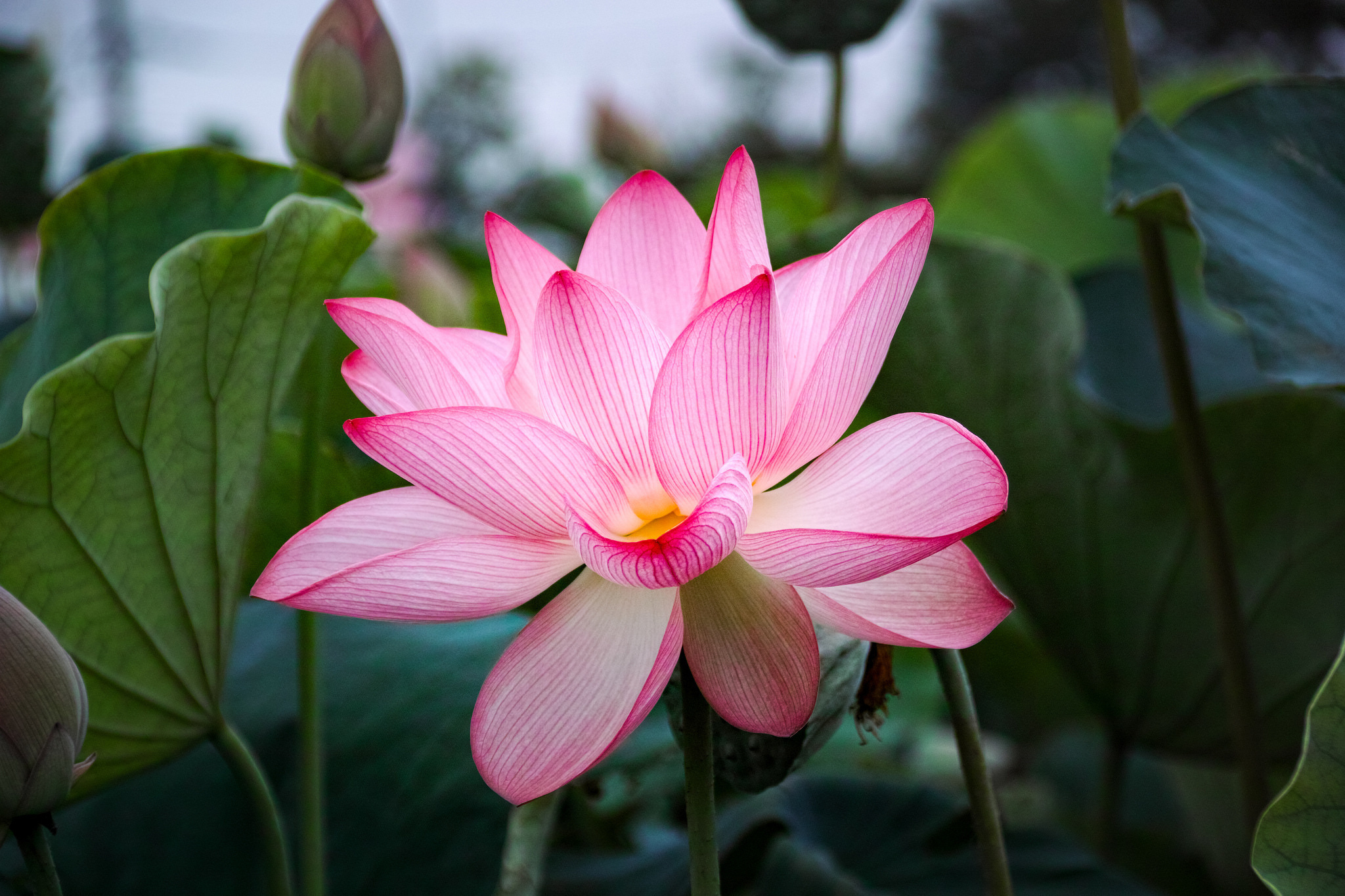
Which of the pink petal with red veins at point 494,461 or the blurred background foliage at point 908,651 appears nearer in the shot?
Answer: the pink petal with red veins at point 494,461

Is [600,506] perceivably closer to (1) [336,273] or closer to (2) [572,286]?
(2) [572,286]

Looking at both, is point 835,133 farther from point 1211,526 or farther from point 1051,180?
point 1051,180

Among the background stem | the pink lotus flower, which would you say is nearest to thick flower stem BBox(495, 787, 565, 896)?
the pink lotus flower

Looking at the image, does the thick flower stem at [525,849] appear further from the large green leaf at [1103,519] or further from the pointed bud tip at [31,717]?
the large green leaf at [1103,519]

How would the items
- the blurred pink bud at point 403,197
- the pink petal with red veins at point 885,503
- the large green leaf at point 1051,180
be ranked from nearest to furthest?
the pink petal with red veins at point 885,503
the large green leaf at point 1051,180
the blurred pink bud at point 403,197

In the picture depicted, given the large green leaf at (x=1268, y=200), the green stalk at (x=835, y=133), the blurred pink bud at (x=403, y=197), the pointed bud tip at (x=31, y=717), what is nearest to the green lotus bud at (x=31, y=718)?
the pointed bud tip at (x=31, y=717)

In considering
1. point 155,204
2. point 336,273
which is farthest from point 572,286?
point 155,204
